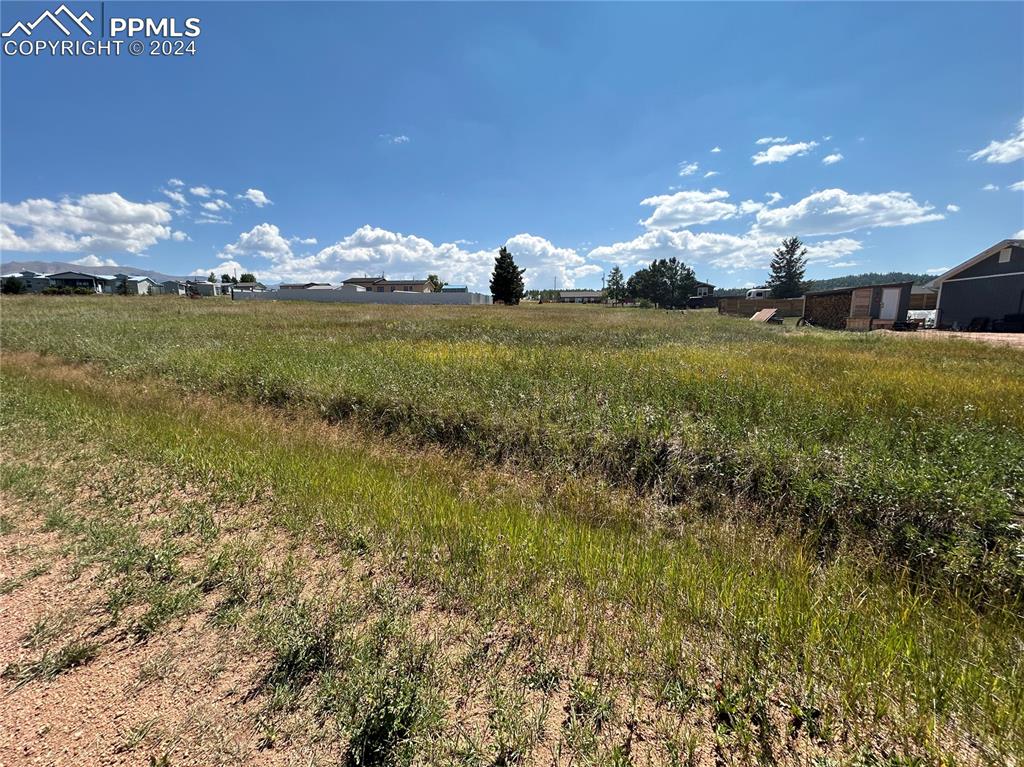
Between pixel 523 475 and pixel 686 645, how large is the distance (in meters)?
3.11

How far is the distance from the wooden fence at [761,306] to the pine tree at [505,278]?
29.2 meters

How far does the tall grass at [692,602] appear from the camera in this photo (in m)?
2.11

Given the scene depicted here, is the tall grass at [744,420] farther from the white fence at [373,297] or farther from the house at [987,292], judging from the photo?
the white fence at [373,297]

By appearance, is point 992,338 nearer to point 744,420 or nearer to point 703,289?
point 744,420

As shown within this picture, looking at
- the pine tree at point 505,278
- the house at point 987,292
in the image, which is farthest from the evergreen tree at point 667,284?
the house at point 987,292

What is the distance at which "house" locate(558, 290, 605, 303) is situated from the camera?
109062 mm

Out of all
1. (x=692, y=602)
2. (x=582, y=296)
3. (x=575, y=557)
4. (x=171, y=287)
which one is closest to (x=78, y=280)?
(x=171, y=287)

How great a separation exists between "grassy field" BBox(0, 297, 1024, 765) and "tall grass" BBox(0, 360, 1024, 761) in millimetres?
21

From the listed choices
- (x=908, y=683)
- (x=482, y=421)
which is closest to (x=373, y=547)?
(x=482, y=421)

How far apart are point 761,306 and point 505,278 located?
33.8 metres

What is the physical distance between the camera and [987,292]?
22.8 metres

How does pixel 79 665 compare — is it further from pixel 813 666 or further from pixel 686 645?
pixel 813 666

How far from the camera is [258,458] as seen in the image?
5.09 meters

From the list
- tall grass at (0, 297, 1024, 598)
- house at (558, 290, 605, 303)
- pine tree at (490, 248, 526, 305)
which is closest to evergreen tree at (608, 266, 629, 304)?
house at (558, 290, 605, 303)
